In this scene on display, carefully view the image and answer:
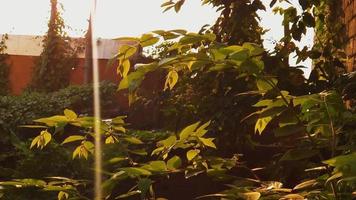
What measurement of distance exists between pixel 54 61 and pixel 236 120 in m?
16.4

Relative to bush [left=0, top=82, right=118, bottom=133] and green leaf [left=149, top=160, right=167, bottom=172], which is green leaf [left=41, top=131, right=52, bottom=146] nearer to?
green leaf [left=149, top=160, right=167, bottom=172]

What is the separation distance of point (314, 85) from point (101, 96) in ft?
38.0

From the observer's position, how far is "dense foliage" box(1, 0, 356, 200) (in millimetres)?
1420

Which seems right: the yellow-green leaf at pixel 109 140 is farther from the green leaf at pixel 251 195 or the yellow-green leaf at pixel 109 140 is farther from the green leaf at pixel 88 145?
the green leaf at pixel 251 195

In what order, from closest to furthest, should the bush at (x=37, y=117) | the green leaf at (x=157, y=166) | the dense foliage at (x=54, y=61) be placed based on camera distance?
the green leaf at (x=157, y=166)
the bush at (x=37, y=117)
the dense foliage at (x=54, y=61)

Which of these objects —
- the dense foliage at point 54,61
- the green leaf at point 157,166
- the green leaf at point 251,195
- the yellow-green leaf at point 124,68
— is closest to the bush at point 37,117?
the yellow-green leaf at point 124,68

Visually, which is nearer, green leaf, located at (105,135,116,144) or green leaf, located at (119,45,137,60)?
green leaf, located at (119,45,137,60)

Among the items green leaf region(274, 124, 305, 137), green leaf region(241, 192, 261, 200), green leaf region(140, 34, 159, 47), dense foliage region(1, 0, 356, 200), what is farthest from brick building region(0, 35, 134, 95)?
green leaf region(241, 192, 261, 200)

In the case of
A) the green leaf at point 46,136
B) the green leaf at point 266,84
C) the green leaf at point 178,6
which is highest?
the green leaf at point 178,6

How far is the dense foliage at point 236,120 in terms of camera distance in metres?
1.42

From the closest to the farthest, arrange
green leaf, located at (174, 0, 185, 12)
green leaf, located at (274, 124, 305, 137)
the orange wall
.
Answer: green leaf, located at (274, 124, 305, 137)
green leaf, located at (174, 0, 185, 12)
the orange wall

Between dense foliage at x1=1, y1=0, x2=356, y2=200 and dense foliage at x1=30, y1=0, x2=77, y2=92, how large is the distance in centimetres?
1463

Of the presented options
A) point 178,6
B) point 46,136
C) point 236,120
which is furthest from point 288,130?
point 236,120

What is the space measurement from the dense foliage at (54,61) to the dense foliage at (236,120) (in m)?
14.6
